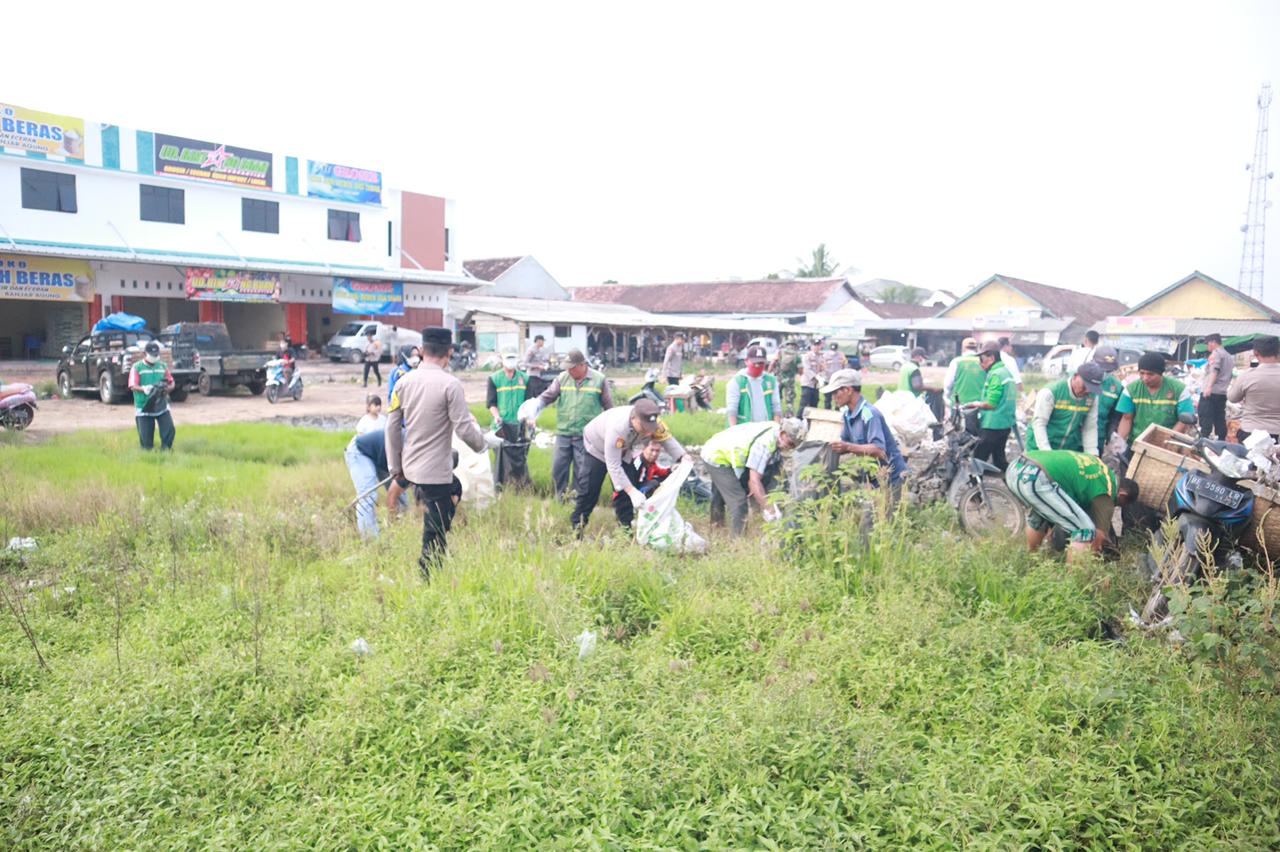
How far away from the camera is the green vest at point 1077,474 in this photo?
5.39 metres

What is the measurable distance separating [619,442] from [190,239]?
26.1 metres

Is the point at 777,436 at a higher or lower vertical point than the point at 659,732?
higher

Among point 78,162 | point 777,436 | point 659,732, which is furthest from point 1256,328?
point 78,162

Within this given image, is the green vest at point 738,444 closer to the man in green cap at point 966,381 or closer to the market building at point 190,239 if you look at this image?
Result: the man in green cap at point 966,381

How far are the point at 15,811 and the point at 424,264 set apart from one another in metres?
33.8

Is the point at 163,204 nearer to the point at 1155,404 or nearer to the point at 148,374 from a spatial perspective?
the point at 148,374

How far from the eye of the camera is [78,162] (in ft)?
81.0

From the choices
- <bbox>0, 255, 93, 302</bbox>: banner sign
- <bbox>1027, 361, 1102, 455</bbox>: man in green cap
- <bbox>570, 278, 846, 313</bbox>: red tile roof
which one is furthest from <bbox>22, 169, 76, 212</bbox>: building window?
<bbox>1027, 361, 1102, 455</bbox>: man in green cap

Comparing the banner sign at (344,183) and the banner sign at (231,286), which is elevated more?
the banner sign at (344,183)

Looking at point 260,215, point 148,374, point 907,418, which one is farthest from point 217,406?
point 260,215

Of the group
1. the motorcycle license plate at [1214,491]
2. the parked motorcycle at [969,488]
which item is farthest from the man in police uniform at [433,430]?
the motorcycle license plate at [1214,491]

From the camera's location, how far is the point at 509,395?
877 centimetres

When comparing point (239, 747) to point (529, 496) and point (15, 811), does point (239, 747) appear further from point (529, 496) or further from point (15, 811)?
point (529, 496)

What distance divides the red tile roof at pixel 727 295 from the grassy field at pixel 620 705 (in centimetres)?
4103
